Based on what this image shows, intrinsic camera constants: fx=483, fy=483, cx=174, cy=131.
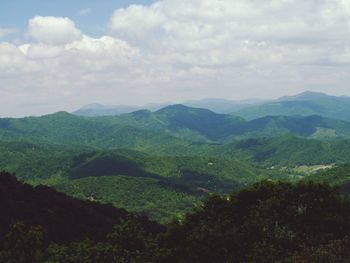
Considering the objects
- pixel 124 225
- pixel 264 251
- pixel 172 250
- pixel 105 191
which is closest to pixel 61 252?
pixel 124 225

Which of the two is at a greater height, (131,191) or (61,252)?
(61,252)

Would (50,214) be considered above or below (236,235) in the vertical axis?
below

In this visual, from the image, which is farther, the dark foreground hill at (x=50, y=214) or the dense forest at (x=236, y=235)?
the dark foreground hill at (x=50, y=214)

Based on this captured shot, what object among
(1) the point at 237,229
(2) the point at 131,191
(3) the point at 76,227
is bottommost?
Answer: (2) the point at 131,191

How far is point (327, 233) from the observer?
32.9 meters

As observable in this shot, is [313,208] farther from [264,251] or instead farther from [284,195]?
[264,251]

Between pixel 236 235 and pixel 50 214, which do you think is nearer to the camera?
pixel 236 235

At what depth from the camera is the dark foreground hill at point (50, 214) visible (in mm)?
49188

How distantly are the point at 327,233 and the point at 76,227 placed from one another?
28795 millimetres

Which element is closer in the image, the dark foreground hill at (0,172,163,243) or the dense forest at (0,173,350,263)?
the dense forest at (0,173,350,263)

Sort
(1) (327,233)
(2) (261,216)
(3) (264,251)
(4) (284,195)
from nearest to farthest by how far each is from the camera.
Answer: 1. (3) (264,251)
2. (1) (327,233)
3. (2) (261,216)
4. (4) (284,195)

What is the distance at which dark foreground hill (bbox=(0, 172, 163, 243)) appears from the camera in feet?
161

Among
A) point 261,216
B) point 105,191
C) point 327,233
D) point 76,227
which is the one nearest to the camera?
point 327,233

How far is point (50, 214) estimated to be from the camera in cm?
5200
